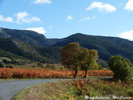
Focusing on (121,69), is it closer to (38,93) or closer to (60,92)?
(60,92)

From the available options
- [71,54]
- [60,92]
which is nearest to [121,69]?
[71,54]

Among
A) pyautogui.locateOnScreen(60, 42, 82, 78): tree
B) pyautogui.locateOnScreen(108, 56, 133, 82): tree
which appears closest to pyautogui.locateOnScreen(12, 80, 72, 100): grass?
pyautogui.locateOnScreen(60, 42, 82, 78): tree

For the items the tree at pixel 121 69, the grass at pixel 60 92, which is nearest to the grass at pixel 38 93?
the grass at pixel 60 92

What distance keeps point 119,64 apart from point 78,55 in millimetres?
9366

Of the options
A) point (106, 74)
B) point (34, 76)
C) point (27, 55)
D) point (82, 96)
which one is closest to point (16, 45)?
point (27, 55)

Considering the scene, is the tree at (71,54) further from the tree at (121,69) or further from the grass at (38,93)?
the grass at (38,93)

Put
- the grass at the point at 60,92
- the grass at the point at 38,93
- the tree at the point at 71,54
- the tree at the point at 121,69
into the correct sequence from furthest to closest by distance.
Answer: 1. the tree at the point at 121,69
2. the tree at the point at 71,54
3. the grass at the point at 60,92
4. the grass at the point at 38,93

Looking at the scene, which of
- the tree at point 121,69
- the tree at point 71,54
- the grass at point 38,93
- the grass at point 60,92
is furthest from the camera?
the tree at point 121,69

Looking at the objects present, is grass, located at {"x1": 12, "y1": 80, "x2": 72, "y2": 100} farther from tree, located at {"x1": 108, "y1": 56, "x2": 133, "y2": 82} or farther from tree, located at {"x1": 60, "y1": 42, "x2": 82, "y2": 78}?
tree, located at {"x1": 108, "y1": 56, "x2": 133, "y2": 82}

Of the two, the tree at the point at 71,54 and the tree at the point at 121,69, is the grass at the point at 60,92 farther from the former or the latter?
the tree at the point at 121,69

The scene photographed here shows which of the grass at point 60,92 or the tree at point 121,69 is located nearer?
the grass at point 60,92

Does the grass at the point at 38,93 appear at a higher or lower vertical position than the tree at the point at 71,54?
lower

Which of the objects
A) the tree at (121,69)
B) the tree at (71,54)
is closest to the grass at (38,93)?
the tree at (71,54)

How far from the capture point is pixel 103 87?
2797 centimetres
